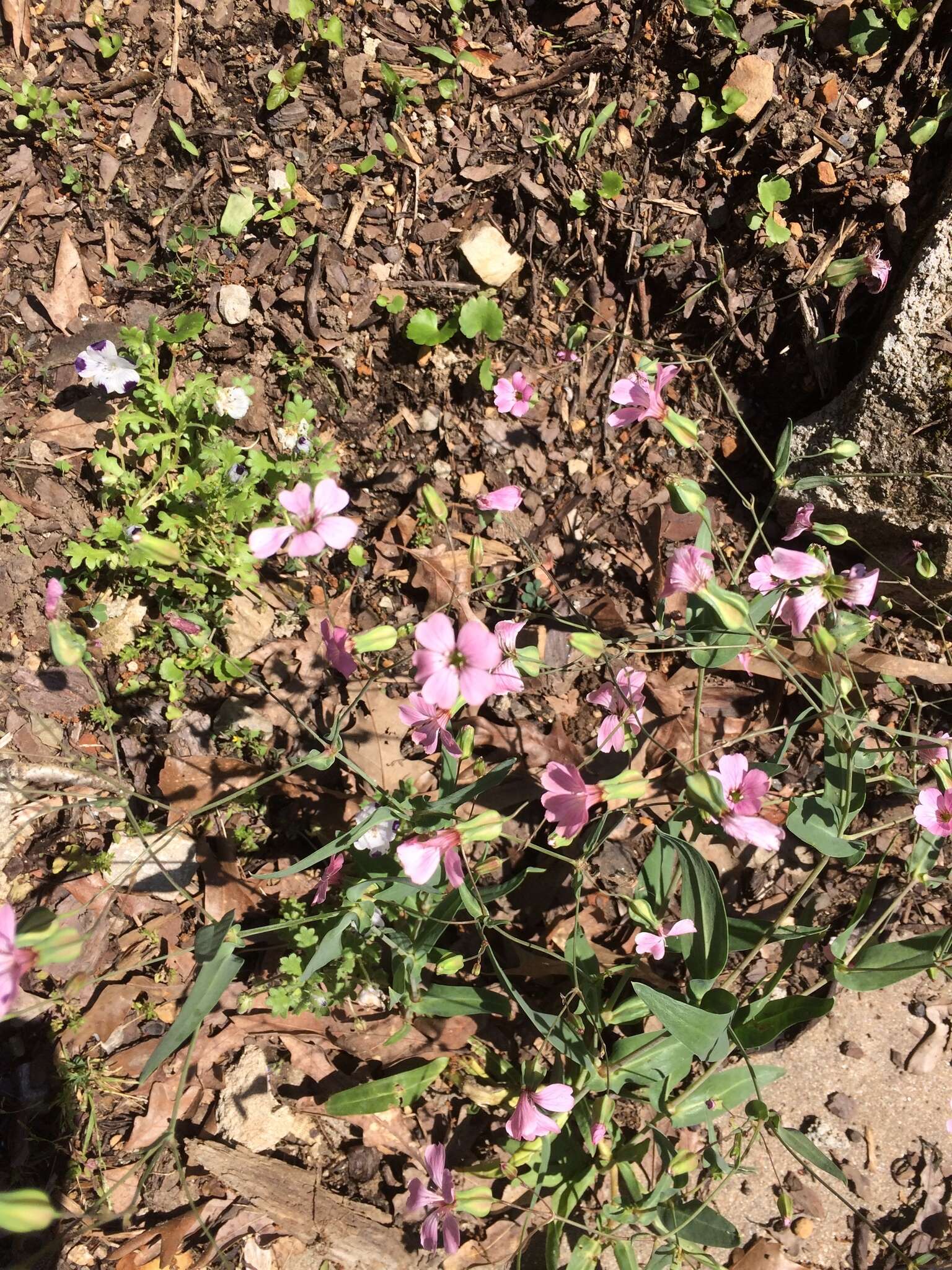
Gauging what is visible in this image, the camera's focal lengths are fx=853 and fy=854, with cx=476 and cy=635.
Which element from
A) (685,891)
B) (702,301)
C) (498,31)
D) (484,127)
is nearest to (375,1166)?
(685,891)

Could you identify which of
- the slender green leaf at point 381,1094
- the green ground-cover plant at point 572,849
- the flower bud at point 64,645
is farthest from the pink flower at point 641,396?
the slender green leaf at point 381,1094

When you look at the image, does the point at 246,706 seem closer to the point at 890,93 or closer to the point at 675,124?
the point at 675,124

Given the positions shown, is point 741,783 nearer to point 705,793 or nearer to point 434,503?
point 705,793

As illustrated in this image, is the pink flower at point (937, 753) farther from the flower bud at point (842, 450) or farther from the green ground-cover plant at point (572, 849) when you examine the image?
the flower bud at point (842, 450)

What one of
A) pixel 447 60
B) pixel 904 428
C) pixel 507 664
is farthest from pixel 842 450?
pixel 447 60

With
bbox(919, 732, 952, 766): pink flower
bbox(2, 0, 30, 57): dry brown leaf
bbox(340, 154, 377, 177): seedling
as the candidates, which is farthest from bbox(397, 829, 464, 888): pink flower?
bbox(2, 0, 30, 57): dry brown leaf

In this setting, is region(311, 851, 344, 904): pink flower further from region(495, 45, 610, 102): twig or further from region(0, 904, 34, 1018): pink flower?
region(495, 45, 610, 102): twig
